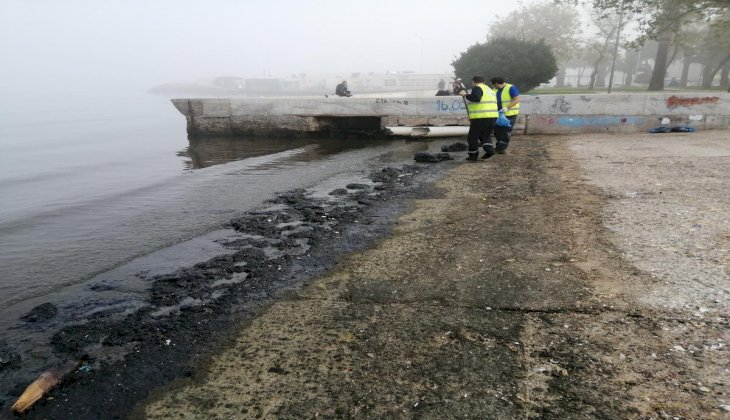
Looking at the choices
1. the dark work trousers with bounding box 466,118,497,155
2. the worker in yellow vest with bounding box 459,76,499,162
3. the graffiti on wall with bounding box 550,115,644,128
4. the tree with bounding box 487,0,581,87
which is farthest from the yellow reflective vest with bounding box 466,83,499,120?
the tree with bounding box 487,0,581,87

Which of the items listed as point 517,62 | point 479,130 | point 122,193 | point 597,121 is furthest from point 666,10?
point 122,193

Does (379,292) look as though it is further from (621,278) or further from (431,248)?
(621,278)

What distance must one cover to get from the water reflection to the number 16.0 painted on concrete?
217 cm

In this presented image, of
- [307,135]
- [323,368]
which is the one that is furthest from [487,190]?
[307,135]

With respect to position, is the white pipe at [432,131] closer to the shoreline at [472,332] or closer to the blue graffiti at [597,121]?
the blue graffiti at [597,121]

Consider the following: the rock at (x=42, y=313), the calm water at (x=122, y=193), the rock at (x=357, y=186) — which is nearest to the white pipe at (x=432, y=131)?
the calm water at (x=122, y=193)

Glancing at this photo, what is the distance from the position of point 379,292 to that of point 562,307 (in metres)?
1.45

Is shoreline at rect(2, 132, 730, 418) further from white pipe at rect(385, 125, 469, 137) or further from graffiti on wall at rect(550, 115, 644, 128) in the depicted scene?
white pipe at rect(385, 125, 469, 137)

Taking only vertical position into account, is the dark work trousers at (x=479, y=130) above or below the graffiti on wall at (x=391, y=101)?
below

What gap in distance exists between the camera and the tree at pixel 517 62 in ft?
75.9

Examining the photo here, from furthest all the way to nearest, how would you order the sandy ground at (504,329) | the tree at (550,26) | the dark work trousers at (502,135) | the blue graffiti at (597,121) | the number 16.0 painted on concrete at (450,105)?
the tree at (550,26) < the number 16.0 painted on concrete at (450,105) < the blue graffiti at (597,121) < the dark work trousers at (502,135) < the sandy ground at (504,329)

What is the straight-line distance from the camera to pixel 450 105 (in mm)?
15266

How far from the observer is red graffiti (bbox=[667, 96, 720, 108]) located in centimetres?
1325

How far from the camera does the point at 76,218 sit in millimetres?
8086
